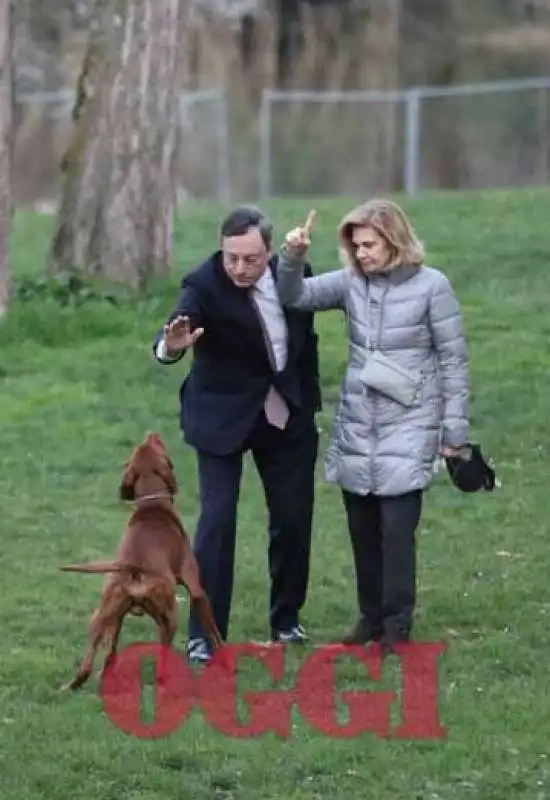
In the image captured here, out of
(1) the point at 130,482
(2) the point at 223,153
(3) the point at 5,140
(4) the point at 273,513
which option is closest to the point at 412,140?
(2) the point at 223,153

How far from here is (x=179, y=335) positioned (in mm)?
6637

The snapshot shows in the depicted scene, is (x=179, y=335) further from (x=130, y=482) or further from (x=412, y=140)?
(x=412, y=140)

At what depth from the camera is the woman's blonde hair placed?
22.4 ft

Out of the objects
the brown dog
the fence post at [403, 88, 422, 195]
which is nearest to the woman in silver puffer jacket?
the brown dog

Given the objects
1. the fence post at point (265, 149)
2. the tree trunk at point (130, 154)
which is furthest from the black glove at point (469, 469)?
the fence post at point (265, 149)

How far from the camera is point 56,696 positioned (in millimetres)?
6520

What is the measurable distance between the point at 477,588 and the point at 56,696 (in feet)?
7.66

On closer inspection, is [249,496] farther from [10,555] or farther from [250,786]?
[250,786]

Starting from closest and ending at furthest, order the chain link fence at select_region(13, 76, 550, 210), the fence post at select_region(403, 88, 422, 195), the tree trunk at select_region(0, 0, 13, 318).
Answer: the tree trunk at select_region(0, 0, 13, 318)
the fence post at select_region(403, 88, 422, 195)
the chain link fence at select_region(13, 76, 550, 210)

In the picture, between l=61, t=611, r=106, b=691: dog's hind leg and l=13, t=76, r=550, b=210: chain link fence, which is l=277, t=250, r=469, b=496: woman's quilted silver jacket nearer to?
l=61, t=611, r=106, b=691: dog's hind leg

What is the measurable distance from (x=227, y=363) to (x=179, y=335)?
39 centimetres

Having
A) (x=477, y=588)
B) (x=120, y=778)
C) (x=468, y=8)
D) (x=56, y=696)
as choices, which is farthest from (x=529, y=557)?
(x=468, y=8)

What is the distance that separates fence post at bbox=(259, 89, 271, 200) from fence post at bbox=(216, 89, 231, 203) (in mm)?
505

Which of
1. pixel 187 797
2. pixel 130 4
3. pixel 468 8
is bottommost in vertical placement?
pixel 187 797
